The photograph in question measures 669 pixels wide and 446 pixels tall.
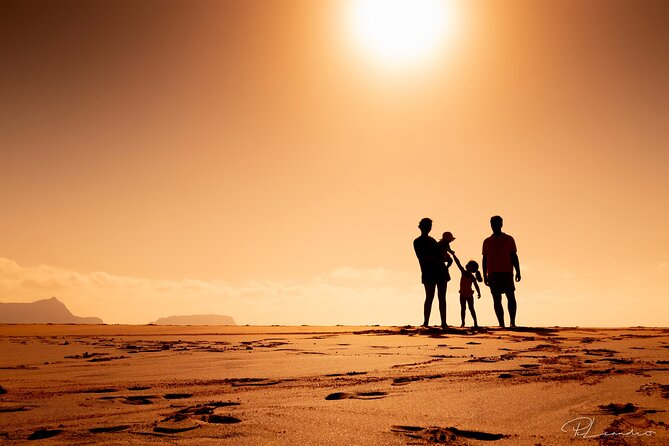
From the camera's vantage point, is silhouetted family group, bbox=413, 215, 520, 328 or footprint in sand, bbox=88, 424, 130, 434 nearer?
footprint in sand, bbox=88, 424, 130, 434

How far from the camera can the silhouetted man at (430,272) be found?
9461mm

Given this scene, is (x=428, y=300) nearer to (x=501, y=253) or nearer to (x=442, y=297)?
(x=442, y=297)

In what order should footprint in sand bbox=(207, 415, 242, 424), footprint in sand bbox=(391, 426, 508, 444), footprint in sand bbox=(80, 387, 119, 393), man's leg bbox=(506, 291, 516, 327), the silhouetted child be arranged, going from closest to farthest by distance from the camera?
1. footprint in sand bbox=(391, 426, 508, 444)
2. footprint in sand bbox=(207, 415, 242, 424)
3. footprint in sand bbox=(80, 387, 119, 393)
4. man's leg bbox=(506, 291, 516, 327)
5. the silhouetted child

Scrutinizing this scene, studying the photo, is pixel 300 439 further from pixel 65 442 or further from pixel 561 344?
pixel 561 344

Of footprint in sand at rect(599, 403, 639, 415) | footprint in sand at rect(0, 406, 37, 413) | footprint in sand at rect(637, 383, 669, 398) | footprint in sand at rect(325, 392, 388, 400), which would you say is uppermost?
footprint in sand at rect(637, 383, 669, 398)

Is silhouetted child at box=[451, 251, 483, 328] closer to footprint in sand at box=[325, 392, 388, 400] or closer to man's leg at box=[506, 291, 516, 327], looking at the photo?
man's leg at box=[506, 291, 516, 327]

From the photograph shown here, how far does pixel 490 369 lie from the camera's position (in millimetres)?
3518

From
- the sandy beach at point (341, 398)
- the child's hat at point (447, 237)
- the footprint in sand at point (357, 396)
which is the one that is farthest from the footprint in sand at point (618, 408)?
the child's hat at point (447, 237)

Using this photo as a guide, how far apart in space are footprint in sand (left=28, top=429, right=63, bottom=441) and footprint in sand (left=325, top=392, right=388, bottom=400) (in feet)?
3.91

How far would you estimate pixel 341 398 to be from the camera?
2.50 meters

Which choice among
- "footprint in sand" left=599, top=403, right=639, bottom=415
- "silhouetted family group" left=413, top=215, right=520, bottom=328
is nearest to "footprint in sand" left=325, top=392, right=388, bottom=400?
"footprint in sand" left=599, top=403, right=639, bottom=415

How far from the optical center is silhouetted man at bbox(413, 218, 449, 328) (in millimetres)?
9461

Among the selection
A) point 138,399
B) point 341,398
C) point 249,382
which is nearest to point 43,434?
point 138,399

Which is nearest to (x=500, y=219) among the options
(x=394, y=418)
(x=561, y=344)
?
(x=561, y=344)
